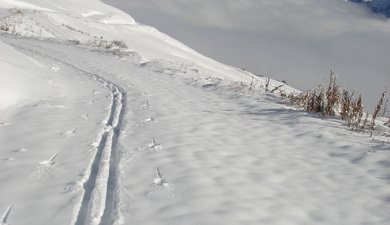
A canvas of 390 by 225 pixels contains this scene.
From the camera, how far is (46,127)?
740cm

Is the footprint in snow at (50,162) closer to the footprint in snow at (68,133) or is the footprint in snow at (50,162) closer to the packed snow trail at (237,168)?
the packed snow trail at (237,168)

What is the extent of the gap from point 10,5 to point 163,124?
3938cm

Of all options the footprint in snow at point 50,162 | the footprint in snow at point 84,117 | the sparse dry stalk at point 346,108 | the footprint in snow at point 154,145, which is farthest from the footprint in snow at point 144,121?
the sparse dry stalk at point 346,108

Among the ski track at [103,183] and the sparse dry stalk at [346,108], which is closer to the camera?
the ski track at [103,183]

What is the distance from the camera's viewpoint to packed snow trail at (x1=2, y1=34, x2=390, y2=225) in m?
4.51

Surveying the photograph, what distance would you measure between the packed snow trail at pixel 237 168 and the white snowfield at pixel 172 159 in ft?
0.05

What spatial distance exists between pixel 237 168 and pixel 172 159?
89 cm

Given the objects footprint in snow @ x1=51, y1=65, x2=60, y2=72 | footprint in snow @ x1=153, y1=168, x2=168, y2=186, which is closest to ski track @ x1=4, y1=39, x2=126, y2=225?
footprint in snow @ x1=153, y1=168, x2=168, y2=186

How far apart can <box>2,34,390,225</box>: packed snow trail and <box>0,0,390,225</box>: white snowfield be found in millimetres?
15

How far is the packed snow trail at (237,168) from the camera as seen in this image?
4512mm

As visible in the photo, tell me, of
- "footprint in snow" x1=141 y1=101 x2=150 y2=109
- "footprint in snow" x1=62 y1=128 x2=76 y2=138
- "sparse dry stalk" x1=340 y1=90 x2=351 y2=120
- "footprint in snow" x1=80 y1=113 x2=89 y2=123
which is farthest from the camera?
"footprint in snow" x1=141 y1=101 x2=150 y2=109

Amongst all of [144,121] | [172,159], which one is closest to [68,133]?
[144,121]

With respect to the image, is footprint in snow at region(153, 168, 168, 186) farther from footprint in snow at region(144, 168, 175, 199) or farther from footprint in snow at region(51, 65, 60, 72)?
footprint in snow at region(51, 65, 60, 72)

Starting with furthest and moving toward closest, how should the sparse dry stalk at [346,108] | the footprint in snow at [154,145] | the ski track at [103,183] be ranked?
1. the sparse dry stalk at [346,108]
2. the footprint in snow at [154,145]
3. the ski track at [103,183]
